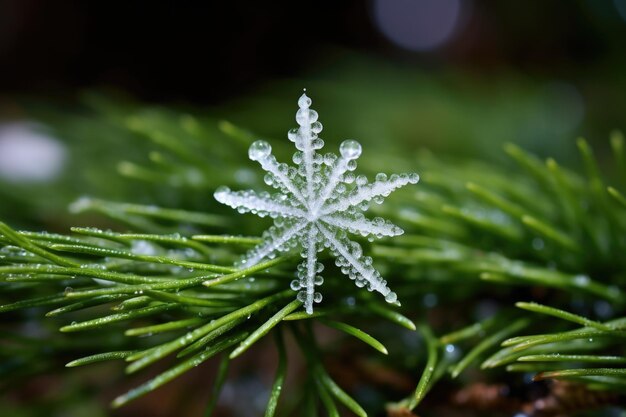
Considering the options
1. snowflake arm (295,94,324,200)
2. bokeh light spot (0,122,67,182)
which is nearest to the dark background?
bokeh light spot (0,122,67,182)

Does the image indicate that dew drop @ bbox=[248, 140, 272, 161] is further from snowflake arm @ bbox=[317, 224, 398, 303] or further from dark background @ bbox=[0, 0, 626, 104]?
dark background @ bbox=[0, 0, 626, 104]

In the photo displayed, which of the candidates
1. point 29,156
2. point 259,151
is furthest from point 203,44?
point 259,151

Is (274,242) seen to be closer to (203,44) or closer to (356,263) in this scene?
(356,263)

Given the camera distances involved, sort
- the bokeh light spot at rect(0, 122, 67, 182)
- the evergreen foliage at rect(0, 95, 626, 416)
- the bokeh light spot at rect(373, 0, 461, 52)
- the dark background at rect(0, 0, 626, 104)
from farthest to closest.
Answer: the bokeh light spot at rect(373, 0, 461, 52)
the dark background at rect(0, 0, 626, 104)
the bokeh light spot at rect(0, 122, 67, 182)
the evergreen foliage at rect(0, 95, 626, 416)

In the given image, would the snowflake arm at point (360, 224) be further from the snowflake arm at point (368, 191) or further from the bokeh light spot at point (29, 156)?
the bokeh light spot at point (29, 156)

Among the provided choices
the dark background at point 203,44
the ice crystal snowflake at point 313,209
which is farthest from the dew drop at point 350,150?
the dark background at point 203,44

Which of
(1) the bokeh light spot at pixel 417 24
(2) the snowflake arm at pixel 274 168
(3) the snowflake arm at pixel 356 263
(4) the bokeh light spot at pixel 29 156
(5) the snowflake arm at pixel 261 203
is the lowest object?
(3) the snowflake arm at pixel 356 263

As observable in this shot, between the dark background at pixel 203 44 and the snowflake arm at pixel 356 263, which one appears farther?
the dark background at pixel 203 44

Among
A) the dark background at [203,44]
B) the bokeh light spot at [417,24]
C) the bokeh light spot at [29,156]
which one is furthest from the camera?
the bokeh light spot at [417,24]

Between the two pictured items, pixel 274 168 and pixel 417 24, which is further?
pixel 417 24
